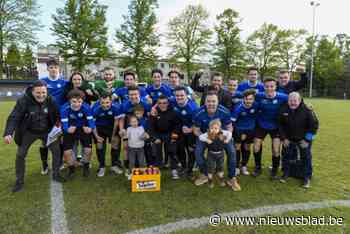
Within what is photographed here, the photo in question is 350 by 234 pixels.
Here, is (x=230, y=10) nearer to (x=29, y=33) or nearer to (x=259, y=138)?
(x=29, y=33)

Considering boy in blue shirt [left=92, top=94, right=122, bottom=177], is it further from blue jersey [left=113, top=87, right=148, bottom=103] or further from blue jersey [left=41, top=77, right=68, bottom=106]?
blue jersey [left=41, top=77, right=68, bottom=106]

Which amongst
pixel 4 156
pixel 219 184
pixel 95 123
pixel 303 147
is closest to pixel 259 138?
pixel 303 147

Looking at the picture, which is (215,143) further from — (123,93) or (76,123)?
(76,123)

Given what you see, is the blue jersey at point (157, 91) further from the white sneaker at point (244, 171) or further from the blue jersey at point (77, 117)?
the white sneaker at point (244, 171)

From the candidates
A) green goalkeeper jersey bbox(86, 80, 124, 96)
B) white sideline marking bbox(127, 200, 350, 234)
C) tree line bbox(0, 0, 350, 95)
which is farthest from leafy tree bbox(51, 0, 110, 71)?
white sideline marking bbox(127, 200, 350, 234)

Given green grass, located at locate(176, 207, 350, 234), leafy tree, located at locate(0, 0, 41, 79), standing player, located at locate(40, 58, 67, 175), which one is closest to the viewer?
green grass, located at locate(176, 207, 350, 234)

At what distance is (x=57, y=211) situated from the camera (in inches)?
129

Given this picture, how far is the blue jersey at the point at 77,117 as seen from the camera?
4.27 m

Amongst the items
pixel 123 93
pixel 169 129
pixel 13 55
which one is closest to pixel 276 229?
pixel 169 129

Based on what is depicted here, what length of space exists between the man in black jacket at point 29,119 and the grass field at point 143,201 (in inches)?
22.5

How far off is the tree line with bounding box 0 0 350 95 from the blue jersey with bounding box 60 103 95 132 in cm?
2748

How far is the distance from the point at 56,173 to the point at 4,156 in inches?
98.1

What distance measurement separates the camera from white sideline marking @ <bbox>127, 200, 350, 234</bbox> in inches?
113

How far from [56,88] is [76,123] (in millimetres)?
1026
